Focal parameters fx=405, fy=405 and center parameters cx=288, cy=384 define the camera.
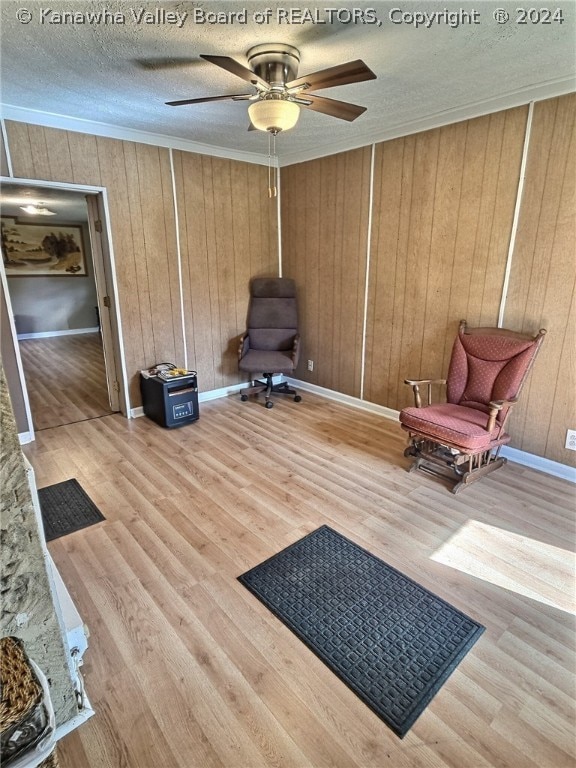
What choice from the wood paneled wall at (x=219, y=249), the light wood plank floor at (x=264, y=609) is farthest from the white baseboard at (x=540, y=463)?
the wood paneled wall at (x=219, y=249)

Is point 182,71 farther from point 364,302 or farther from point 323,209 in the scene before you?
point 364,302

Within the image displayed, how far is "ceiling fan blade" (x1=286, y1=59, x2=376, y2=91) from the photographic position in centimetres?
178

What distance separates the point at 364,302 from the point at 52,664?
3545mm

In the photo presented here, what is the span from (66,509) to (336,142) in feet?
12.5

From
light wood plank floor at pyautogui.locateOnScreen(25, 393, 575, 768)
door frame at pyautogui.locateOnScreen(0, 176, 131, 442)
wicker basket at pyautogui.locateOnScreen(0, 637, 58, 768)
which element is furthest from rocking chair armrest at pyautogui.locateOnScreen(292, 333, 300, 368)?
wicker basket at pyautogui.locateOnScreen(0, 637, 58, 768)

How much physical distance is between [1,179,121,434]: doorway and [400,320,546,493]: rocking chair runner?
9.54 feet

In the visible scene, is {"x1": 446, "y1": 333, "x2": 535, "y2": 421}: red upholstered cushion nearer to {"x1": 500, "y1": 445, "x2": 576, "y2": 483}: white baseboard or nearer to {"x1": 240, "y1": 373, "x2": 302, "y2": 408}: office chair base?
{"x1": 500, "y1": 445, "x2": 576, "y2": 483}: white baseboard

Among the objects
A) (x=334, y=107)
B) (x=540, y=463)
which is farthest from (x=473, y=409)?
(x=334, y=107)

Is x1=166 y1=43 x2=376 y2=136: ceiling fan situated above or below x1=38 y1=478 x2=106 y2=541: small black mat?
above

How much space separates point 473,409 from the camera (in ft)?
10.0

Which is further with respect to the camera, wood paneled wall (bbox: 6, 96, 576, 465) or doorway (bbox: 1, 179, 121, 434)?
doorway (bbox: 1, 179, 121, 434)

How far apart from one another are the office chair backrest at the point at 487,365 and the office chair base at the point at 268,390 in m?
1.78

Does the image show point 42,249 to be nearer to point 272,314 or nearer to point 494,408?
point 272,314

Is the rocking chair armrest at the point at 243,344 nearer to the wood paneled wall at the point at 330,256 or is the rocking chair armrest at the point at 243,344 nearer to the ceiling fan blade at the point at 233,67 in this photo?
the wood paneled wall at the point at 330,256
